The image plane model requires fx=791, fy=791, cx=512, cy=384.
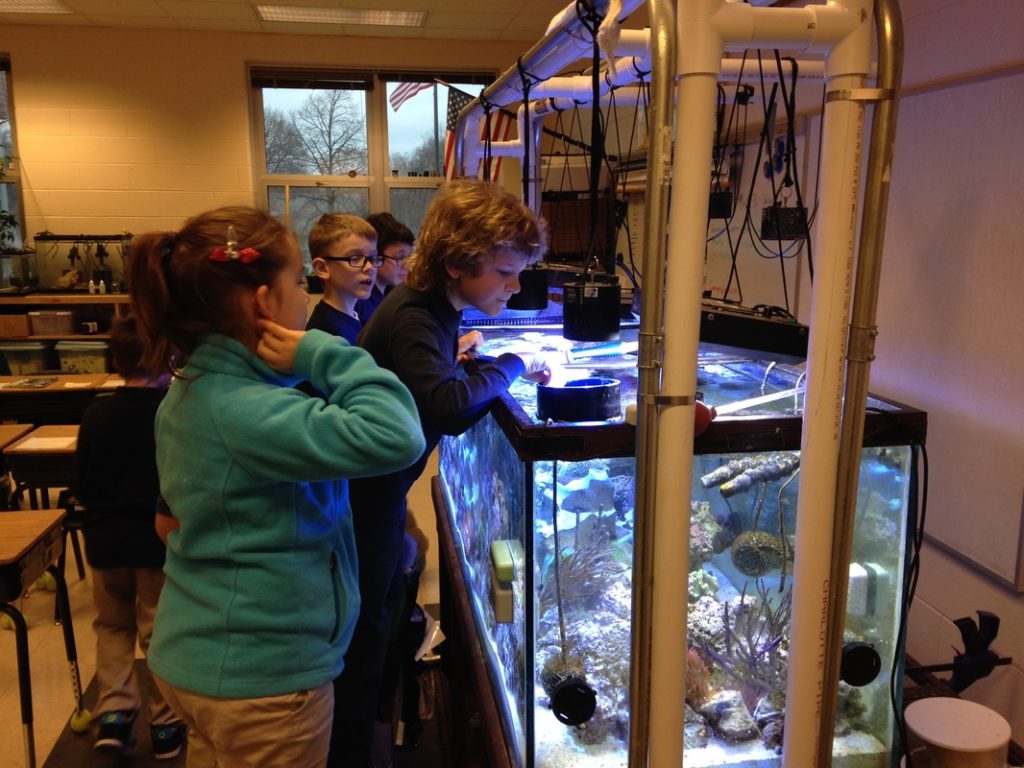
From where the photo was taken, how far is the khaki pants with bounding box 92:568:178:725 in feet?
7.76

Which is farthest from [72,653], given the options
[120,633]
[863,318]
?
[863,318]

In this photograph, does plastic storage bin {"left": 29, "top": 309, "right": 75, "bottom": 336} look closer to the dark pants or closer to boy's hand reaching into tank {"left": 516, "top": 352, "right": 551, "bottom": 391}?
the dark pants

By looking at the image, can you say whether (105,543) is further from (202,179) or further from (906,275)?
(202,179)

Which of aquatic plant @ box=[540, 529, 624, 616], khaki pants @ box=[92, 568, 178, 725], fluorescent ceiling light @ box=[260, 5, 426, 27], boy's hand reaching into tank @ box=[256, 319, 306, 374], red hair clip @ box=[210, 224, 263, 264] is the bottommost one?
khaki pants @ box=[92, 568, 178, 725]

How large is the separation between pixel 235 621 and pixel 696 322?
2.71 feet

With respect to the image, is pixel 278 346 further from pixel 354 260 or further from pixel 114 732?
pixel 114 732

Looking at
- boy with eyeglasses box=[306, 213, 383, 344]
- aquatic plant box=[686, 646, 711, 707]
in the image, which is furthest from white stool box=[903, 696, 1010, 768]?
boy with eyeglasses box=[306, 213, 383, 344]

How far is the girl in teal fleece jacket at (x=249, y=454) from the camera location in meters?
1.17

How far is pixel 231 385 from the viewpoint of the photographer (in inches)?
46.9

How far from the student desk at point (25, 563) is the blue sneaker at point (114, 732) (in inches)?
6.9

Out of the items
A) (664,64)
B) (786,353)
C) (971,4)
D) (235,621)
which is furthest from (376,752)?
(971,4)

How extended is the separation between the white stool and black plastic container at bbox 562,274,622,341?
3.22 feet

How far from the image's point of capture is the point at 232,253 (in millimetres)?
1183

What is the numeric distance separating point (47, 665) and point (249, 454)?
2.35 meters
